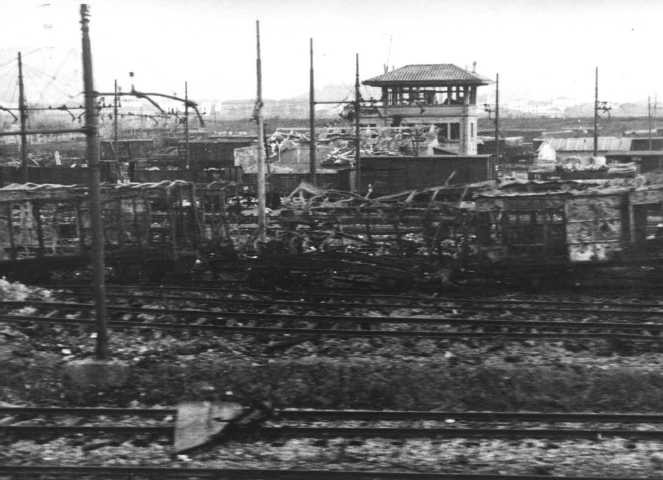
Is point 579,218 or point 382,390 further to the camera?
point 579,218

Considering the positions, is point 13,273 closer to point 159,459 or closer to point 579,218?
point 159,459

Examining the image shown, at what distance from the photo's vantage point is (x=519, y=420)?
820 cm

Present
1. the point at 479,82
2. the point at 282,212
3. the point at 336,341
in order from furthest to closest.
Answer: the point at 479,82 < the point at 282,212 < the point at 336,341

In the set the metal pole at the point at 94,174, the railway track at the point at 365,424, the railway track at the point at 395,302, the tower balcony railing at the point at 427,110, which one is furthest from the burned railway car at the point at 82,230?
the tower balcony railing at the point at 427,110

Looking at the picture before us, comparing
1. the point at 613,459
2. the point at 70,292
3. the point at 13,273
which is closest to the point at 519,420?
the point at 613,459

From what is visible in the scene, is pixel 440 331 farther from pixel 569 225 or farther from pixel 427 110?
pixel 427 110

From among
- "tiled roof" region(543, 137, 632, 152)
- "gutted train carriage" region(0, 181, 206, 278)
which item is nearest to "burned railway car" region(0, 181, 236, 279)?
"gutted train carriage" region(0, 181, 206, 278)

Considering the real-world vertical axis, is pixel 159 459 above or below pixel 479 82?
below

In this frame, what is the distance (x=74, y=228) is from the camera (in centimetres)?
1611

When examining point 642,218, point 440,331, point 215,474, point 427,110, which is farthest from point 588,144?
point 215,474

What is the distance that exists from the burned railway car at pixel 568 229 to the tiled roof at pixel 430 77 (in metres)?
38.1

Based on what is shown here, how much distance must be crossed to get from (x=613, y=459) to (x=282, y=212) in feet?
35.9

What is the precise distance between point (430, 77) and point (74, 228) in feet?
139

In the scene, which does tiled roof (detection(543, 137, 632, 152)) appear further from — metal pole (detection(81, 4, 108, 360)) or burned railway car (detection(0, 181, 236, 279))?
metal pole (detection(81, 4, 108, 360))
